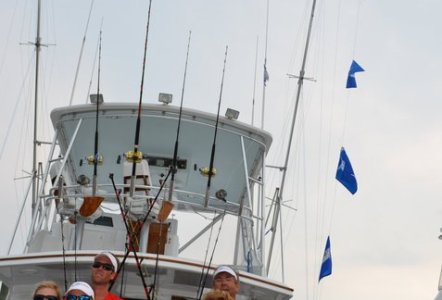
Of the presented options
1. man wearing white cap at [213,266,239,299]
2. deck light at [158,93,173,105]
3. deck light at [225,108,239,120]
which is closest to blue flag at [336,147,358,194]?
deck light at [225,108,239,120]

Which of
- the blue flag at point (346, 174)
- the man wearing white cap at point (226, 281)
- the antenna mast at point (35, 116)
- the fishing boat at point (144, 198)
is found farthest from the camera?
the blue flag at point (346, 174)

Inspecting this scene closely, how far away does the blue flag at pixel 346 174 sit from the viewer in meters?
17.5

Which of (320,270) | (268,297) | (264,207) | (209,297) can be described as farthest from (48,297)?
(320,270)

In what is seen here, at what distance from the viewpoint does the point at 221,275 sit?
6.74 meters

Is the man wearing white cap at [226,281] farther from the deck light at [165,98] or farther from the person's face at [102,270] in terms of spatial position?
the deck light at [165,98]

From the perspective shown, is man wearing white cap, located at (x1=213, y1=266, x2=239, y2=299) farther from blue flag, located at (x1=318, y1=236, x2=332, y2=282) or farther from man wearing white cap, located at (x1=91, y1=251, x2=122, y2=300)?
blue flag, located at (x1=318, y1=236, x2=332, y2=282)

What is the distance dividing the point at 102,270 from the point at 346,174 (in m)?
11.4

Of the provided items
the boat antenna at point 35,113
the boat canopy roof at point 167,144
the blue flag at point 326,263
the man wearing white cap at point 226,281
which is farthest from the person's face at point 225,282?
the blue flag at point 326,263

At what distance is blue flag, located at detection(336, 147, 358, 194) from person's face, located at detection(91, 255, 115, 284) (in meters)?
11.1

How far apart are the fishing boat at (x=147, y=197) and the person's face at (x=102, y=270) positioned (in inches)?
123

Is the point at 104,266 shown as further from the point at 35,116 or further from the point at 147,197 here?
the point at 35,116

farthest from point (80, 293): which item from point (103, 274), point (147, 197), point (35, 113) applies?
point (35, 113)

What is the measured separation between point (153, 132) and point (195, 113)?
3.36 ft

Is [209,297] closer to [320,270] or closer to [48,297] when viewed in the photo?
[48,297]
